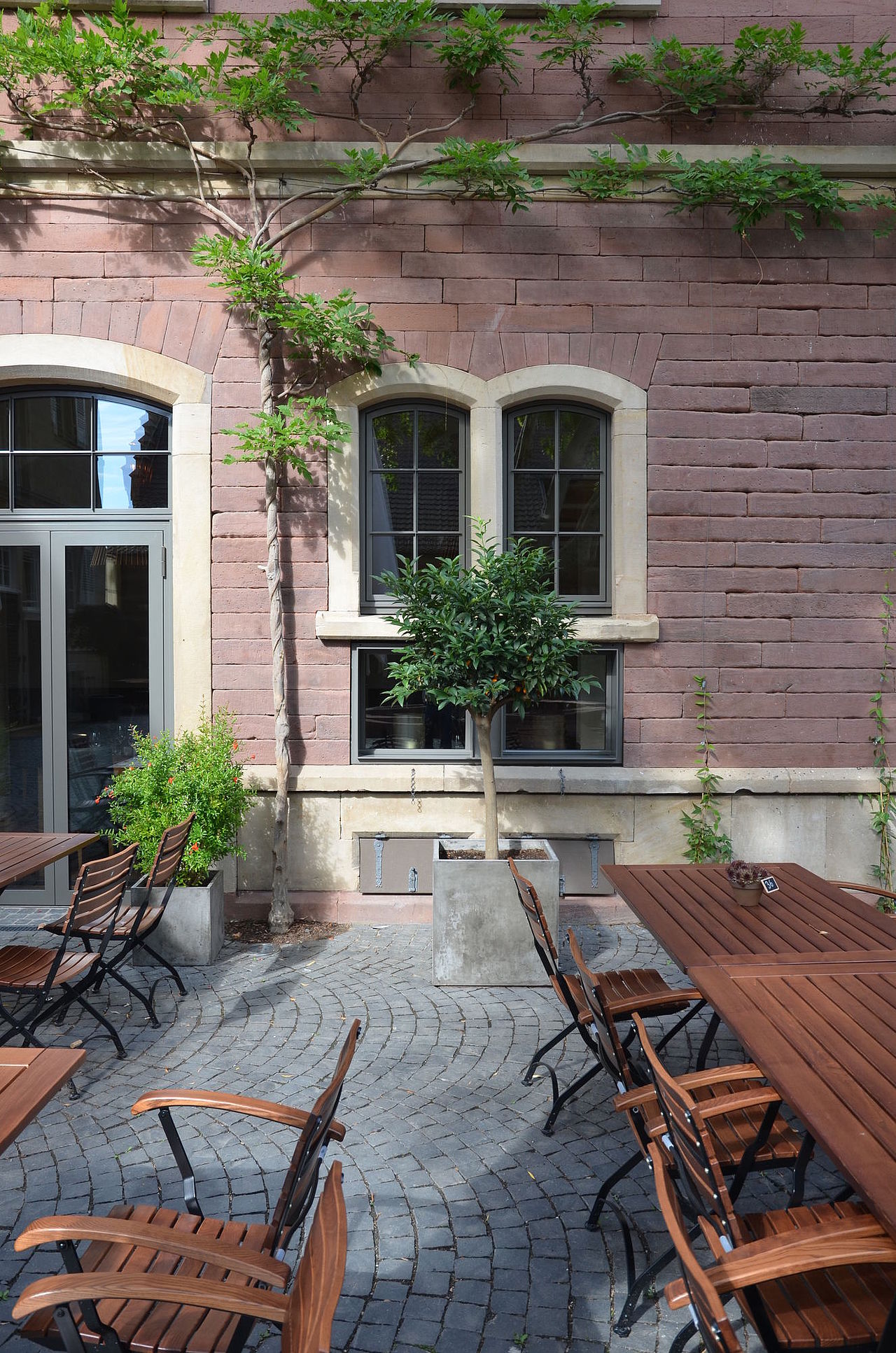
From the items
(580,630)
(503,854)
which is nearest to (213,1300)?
(503,854)

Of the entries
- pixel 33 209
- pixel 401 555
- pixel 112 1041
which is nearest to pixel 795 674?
pixel 401 555

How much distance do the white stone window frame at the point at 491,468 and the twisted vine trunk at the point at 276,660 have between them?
0.34 meters

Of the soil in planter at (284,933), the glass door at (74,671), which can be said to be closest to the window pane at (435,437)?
the glass door at (74,671)

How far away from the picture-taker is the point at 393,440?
22.1ft

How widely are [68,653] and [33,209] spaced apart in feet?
10.4

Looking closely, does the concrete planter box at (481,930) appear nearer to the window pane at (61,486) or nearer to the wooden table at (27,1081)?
the wooden table at (27,1081)

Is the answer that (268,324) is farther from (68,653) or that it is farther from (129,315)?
(68,653)

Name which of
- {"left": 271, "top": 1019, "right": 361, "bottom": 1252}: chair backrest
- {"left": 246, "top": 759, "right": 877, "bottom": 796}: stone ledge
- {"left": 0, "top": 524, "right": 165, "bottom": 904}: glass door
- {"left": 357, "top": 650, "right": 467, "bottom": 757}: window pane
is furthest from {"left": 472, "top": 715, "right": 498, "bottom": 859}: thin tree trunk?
{"left": 271, "top": 1019, "right": 361, "bottom": 1252}: chair backrest

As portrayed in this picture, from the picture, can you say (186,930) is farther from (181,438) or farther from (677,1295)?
(677,1295)

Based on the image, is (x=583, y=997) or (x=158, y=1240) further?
(x=583, y=997)

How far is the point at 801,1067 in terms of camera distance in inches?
95.7

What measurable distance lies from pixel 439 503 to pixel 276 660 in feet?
5.53

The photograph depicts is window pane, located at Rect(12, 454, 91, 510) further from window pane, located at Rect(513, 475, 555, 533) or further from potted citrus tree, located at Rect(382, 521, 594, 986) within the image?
window pane, located at Rect(513, 475, 555, 533)

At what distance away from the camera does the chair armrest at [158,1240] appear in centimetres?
177
